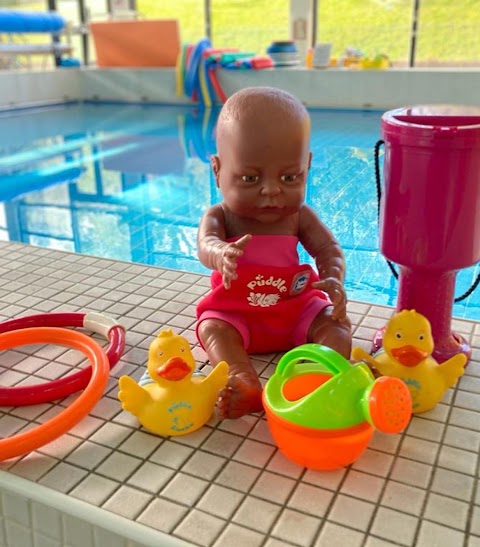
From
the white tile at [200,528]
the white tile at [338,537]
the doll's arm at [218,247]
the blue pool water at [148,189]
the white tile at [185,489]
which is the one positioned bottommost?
the blue pool water at [148,189]

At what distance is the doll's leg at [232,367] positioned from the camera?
1.27m

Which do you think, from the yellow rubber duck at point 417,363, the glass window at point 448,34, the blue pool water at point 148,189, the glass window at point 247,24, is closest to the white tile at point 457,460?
the yellow rubber duck at point 417,363

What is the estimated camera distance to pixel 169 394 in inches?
49.2

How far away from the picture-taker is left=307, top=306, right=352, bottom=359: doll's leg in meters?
1.47

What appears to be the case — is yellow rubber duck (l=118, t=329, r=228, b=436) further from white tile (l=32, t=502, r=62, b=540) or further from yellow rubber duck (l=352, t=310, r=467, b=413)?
yellow rubber duck (l=352, t=310, r=467, b=413)

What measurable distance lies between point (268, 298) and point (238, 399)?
0.31 meters

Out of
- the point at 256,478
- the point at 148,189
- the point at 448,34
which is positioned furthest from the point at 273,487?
the point at 448,34

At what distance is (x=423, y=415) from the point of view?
1315 mm

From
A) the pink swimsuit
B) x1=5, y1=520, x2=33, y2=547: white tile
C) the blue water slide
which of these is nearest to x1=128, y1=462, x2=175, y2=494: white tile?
x1=5, y1=520, x2=33, y2=547: white tile

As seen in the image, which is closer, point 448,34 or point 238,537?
point 238,537

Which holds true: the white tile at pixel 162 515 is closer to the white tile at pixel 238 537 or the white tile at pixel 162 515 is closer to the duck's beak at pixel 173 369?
the white tile at pixel 238 537

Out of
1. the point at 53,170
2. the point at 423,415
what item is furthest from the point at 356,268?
the point at 53,170

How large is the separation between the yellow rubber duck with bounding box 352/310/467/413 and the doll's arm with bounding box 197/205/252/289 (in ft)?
1.20

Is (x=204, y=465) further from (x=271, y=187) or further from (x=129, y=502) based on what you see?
(x=271, y=187)
